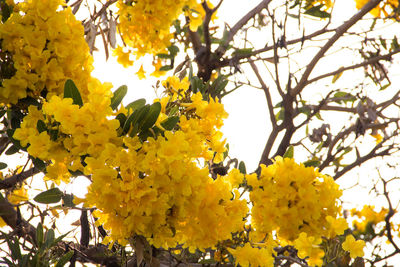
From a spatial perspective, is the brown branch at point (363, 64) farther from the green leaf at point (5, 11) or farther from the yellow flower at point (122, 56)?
the green leaf at point (5, 11)

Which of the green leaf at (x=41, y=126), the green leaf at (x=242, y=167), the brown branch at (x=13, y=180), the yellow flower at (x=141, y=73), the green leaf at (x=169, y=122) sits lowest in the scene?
the green leaf at (x=41, y=126)

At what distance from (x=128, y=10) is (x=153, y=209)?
1011mm

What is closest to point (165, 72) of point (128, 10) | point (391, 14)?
point (128, 10)

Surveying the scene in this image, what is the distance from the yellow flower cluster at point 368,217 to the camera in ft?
13.1

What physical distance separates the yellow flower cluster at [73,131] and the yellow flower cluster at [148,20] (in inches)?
27.6

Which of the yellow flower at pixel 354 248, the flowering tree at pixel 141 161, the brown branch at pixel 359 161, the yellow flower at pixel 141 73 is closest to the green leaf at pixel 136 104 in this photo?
the flowering tree at pixel 141 161

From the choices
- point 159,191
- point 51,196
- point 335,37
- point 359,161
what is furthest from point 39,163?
point 359,161

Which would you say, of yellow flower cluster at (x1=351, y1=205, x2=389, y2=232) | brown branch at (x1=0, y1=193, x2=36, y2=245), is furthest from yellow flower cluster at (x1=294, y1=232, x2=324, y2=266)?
yellow flower cluster at (x1=351, y1=205, x2=389, y2=232)

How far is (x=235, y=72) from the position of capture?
2.79m

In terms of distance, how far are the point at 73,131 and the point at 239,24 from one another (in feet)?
6.43

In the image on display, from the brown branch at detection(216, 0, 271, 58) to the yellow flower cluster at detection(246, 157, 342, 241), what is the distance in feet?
4.43

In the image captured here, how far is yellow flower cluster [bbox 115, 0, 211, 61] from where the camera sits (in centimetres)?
193

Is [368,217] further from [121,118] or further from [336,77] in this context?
[121,118]

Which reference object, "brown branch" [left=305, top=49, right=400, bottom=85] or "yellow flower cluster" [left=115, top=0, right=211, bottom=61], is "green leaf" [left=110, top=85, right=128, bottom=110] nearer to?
"yellow flower cluster" [left=115, top=0, right=211, bottom=61]
